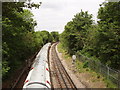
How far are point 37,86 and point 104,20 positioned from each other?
11.0 meters

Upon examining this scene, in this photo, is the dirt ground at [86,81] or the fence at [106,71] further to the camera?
the dirt ground at [86,81]

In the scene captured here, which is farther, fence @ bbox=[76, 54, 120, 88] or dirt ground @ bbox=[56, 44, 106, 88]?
dirt ground @ bbox=[56, 44, 106, 88]

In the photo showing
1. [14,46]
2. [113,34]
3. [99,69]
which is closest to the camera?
[113,34]

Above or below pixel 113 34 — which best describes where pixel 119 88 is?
below

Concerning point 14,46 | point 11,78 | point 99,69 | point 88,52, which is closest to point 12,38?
point 14,46

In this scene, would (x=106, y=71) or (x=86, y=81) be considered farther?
(x=86, y=81)

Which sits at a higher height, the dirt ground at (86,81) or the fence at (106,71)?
the fence at (106,71)

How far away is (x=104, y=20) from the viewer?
16344 mm

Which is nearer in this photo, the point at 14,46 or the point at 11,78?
the point at 14,46

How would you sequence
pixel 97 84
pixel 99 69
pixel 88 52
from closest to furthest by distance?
pixel 97 84, pixel 99 69, pixel 88 52

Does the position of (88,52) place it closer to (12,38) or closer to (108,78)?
(108,78)

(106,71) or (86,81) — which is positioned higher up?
(106,71)

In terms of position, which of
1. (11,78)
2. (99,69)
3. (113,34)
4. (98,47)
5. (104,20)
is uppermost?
(104,20)

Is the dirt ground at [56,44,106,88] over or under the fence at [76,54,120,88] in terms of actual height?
under
